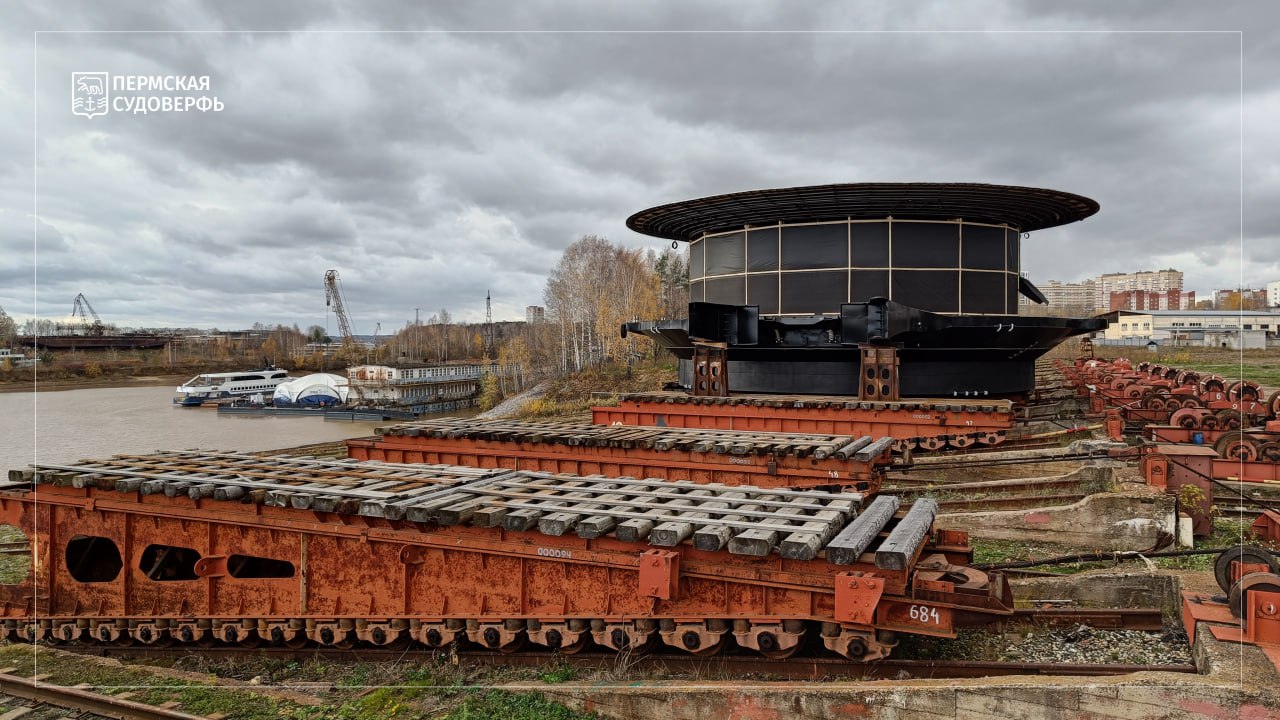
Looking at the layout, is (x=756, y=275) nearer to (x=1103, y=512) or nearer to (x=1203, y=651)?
(x=1103, y=512)

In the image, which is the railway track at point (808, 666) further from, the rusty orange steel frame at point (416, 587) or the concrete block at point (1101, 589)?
the concrete block at point (1101, 589)

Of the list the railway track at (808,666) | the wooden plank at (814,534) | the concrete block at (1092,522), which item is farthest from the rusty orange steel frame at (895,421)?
the wooden plank at (814,534)

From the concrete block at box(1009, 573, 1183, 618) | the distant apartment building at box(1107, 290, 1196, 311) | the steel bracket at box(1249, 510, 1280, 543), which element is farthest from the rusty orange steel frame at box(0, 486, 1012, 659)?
the distant apartment building at box(1107, 290, 1196, 311)

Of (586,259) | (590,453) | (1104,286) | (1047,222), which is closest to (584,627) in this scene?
(590,453)

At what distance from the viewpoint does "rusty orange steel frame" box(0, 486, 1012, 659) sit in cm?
519

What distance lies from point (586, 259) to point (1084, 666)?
55791 mm

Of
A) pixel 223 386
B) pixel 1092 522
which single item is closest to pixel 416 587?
pixel 1092 522

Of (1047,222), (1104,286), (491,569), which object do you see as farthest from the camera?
(1104,286)

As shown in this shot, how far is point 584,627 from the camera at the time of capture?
18.8 feet

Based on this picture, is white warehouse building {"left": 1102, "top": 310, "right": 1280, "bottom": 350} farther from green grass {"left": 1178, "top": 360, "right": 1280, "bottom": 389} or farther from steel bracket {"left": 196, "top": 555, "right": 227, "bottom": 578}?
steel bracket {"left": 196, "top": 555, "right": 227, "bottom": 578}

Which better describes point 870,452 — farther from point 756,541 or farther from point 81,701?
point 81,701

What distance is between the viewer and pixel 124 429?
141ft

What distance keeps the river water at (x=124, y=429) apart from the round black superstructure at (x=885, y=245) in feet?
66.7

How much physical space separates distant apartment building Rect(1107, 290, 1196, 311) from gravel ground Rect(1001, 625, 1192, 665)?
90.5m
